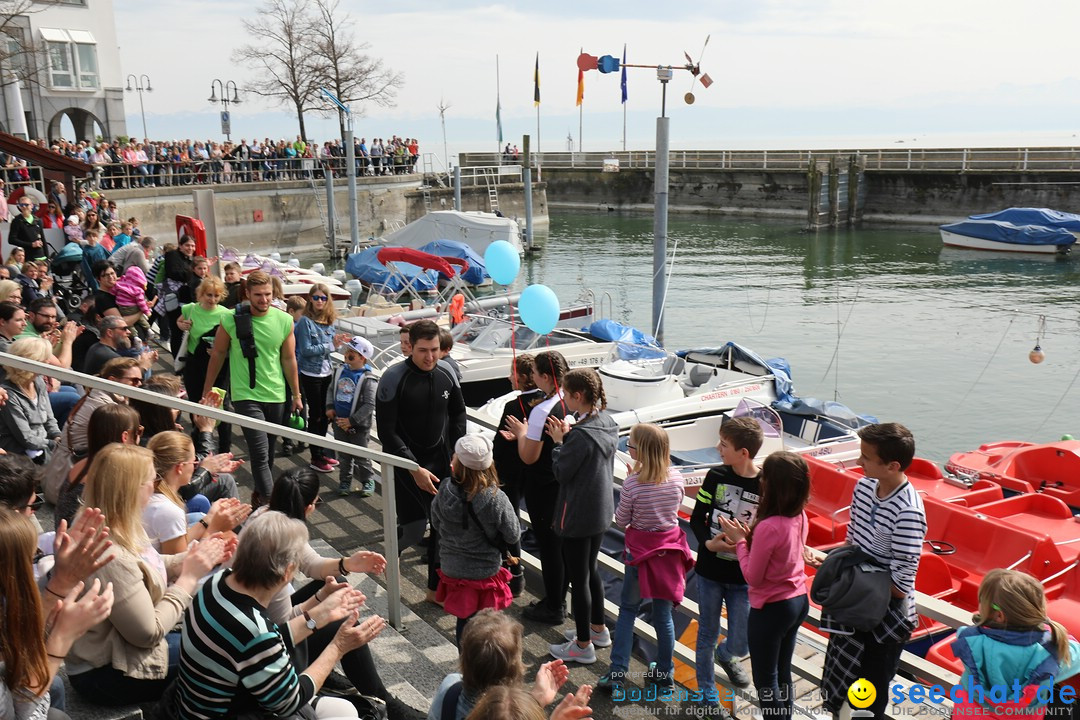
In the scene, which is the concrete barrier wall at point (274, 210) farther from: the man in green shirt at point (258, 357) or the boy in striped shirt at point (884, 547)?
the boy in striped shirt at point (884, 547)

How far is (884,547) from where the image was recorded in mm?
3650

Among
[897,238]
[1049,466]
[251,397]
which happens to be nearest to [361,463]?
[251,397]

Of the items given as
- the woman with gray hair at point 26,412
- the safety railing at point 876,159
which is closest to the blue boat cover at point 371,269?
the safety railing at point 876,159

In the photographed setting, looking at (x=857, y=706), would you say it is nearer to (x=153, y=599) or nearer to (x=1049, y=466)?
(x=153, y=599)

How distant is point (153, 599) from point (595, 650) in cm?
224

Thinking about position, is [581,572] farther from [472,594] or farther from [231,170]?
[231,170]

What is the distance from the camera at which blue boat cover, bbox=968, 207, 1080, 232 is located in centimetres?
3547

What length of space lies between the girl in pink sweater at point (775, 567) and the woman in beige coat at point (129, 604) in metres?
2.20

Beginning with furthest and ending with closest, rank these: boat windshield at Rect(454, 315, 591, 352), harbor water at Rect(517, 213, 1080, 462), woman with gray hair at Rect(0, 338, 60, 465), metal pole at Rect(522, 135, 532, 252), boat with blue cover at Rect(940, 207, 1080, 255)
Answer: metal pole at Rect(522, 135, 532, 252), boat with blue cover at Rect(940, 207, 1080, 255), harbor water at Rect(517, 213, 1080, 462), boat windshield at Rect(454, 315, 591, 352), woman with gray hair at Rect(0, 338, 60, 465)

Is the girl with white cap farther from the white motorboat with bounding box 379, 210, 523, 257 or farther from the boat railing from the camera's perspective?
the white motorboat with bounding box 379, 210, 523, 257

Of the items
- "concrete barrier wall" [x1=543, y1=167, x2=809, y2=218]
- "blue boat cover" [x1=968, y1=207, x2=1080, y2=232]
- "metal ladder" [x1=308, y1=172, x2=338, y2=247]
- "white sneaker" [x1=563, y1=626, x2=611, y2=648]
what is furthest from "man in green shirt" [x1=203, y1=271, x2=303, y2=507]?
"concrete barrier wall" [x1=543, y1=167, x2=809, y2=218]

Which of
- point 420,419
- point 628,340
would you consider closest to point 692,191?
point 628,340

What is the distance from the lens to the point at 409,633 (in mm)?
4371

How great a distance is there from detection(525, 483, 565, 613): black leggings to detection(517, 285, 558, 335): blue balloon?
18.1ft
